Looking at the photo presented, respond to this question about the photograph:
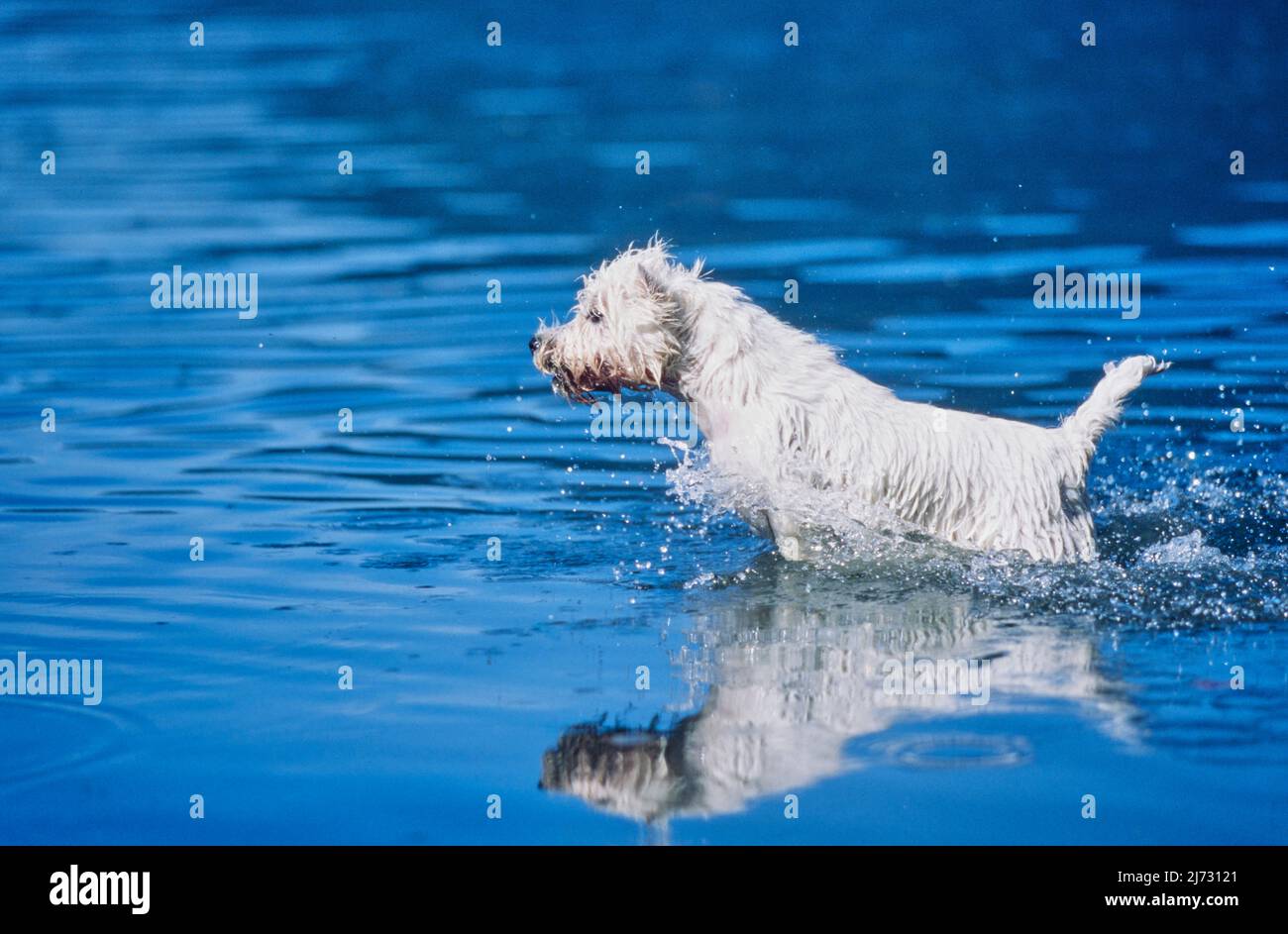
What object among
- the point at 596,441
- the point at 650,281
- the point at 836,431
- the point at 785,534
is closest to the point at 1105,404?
the point at 836,431

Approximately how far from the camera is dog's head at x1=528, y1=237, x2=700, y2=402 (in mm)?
8664

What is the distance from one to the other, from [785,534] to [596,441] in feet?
11.3

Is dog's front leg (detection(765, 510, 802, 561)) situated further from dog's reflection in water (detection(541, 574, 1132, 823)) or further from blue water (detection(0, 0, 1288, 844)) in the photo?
dog's reflection in water (detection(541, 574, 1132, 823))

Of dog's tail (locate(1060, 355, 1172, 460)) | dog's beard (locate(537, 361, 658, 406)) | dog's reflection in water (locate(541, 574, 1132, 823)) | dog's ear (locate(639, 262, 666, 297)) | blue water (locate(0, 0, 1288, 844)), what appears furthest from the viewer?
dog's beard (locate(537, 361, 658, 406))

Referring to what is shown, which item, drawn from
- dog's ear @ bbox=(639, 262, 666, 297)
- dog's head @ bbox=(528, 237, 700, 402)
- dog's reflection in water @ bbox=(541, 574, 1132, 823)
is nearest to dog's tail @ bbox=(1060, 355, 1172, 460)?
dog's reflection in water @ bbox=(541, 574, 1132, 823)

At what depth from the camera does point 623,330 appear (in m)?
8.73

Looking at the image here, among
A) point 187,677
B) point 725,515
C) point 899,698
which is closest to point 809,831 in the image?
point 899,698

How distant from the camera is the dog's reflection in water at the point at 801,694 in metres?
6.47

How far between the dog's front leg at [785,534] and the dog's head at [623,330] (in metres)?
0.89

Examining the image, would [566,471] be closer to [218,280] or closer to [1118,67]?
[218,280]

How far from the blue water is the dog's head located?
0.66 metres

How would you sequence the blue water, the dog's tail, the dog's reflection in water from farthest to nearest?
the dog's tail → the blue water → the dog's reflection in water

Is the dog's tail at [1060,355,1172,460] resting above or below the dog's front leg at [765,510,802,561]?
above

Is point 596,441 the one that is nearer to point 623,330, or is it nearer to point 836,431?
point 623,330
